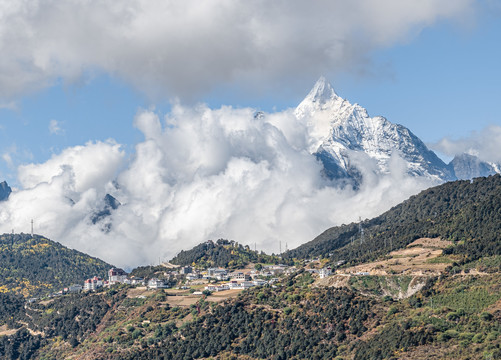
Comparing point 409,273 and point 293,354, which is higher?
point 409,273

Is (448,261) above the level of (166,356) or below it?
above

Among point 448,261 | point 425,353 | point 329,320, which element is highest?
point 448,261

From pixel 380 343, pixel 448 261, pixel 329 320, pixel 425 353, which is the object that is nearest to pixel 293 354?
pixel 329 320

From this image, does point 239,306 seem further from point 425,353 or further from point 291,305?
point 425,353

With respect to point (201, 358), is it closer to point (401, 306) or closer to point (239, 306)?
point (239, 306)

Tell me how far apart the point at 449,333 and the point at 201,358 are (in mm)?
64464

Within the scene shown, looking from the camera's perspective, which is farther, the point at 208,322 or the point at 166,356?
the point at 208,322

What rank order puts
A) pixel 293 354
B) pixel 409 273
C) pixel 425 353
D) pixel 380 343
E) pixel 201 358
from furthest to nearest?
pixel 409 273 → pixel 201 358 → pixel 293 354 → pixel 380 343 → pixel 425 353

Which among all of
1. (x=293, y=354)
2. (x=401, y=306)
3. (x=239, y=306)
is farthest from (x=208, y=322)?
(x=401, y=306)

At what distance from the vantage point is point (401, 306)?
16800 cm

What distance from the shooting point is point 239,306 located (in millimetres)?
198125

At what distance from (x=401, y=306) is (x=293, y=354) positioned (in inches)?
1075

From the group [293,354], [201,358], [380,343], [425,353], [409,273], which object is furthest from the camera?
[409,273]

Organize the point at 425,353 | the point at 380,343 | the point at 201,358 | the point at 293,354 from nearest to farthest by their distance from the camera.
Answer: the point at 425,353, the point at 380,343, the point at 293,354, the point at 201,358
